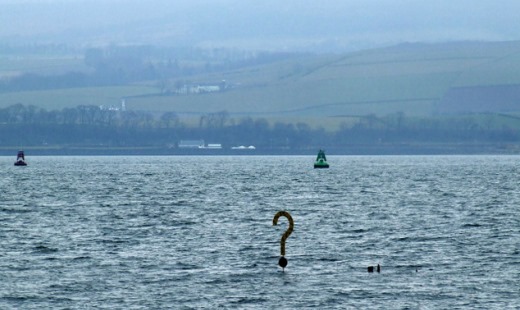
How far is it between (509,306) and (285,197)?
67.1m

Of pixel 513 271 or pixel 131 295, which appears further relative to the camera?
pixel 513 271

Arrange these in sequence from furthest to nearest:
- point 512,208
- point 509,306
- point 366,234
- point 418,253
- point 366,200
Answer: point 366,200 → point 512,208 → point 366,234 → point 418,253 → point 509,306

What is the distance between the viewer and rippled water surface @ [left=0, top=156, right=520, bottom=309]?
54.7m

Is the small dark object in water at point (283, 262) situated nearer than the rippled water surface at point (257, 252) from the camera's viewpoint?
No

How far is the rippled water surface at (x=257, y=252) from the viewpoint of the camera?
54.7 metres

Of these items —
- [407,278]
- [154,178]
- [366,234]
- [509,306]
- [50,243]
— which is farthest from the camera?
[154,178]

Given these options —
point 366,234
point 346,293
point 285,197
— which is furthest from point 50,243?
point 285,197

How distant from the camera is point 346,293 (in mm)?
55344

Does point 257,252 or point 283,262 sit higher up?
point 283,262

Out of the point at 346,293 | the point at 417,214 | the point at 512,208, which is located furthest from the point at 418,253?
the point at 512,208

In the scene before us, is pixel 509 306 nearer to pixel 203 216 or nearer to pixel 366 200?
pixel 203 216

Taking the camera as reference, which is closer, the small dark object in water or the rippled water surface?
the rippled water surface

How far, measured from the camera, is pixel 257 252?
227 ft

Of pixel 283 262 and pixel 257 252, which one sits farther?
pixel 257 252
